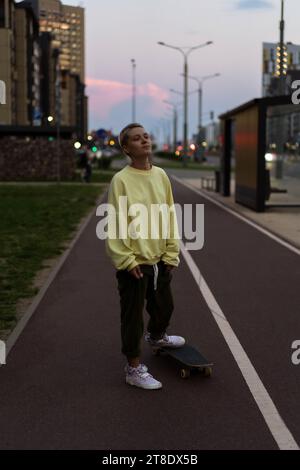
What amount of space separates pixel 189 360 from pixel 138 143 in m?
1.68

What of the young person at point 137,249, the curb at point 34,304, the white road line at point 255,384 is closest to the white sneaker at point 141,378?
the young person at point 137,249

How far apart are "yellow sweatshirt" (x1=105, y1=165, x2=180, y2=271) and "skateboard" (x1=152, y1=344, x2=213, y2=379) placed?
0.77 meters

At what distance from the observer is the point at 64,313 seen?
750cm

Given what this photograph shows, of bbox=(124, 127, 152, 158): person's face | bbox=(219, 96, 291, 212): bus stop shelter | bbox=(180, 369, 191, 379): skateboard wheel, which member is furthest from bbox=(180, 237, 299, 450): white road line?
bbox=(219, 96, 291, 212): bus stop shelter

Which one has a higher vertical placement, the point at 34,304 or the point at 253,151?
the point at 253,151

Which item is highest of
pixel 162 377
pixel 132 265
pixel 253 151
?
pixel 253 151

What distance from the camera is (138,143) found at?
4945 mm

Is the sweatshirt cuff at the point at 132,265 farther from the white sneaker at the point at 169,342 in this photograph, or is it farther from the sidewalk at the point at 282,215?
the sidewalk at the point at 282,215

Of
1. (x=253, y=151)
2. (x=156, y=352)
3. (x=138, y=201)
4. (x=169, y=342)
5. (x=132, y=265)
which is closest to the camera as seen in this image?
(x=132, y=265)

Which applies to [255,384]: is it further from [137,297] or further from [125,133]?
[125,133]

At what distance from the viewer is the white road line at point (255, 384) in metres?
4.10

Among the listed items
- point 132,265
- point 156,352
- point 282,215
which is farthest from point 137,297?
point 282,215

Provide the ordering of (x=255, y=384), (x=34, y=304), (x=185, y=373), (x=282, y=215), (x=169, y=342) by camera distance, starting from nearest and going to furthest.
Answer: (x=255, y=384) < (x=185, y=373) < (x=169, y=342) < (x=34, y=304) < (x=282, y=215)

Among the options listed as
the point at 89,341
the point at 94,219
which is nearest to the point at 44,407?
the point at 89,341
